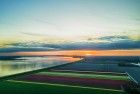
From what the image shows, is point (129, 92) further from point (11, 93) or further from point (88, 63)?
point (88, 63)

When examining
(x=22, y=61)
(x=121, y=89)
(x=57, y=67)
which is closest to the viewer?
(x=121, y=89)

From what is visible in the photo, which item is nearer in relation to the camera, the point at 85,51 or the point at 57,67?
the point at 85,51

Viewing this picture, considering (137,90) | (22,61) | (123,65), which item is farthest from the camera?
(22,61)

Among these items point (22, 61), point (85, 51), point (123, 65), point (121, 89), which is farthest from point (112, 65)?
point (22, 61)

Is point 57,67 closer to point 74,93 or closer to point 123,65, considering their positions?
point 123,65

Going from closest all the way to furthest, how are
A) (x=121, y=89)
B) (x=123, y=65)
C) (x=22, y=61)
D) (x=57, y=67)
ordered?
(x=121, y=89) < (x=123, y=65) < (x=57, y=67) < (x=22, y=61)

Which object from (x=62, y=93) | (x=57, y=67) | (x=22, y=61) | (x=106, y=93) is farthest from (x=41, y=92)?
(x=22, y=61)

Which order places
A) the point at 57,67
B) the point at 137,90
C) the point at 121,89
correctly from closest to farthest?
1. the point at 137,90
2. the point at 121,89
3. the point at 57,67

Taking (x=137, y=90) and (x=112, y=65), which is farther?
(x=112, y=65)

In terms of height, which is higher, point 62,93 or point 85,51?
point 85,51
